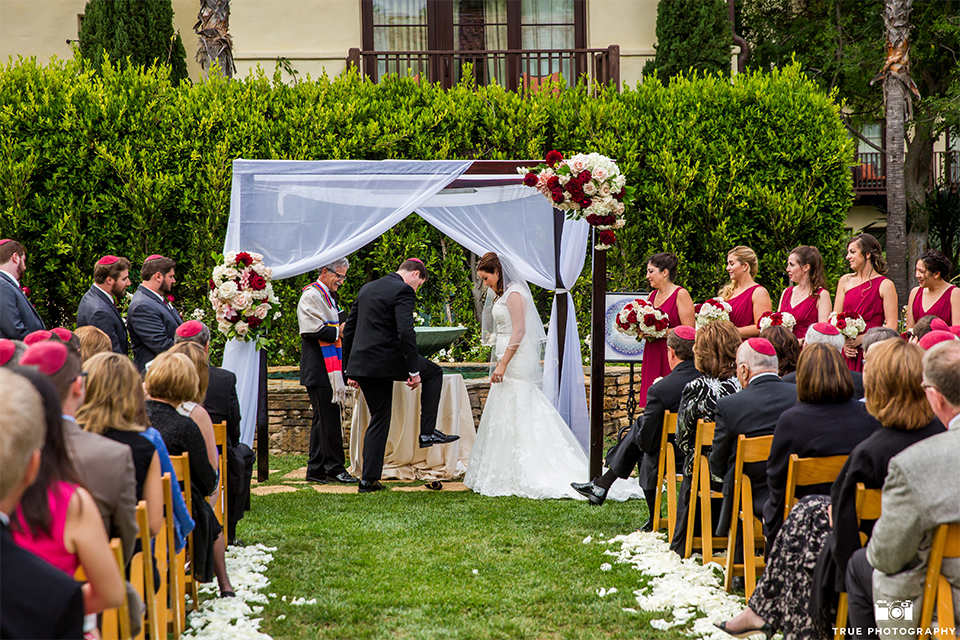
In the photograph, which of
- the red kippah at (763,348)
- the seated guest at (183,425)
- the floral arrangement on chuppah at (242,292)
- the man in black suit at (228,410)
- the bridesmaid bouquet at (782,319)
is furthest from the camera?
the floral arrangement on chuppah at (242,292)

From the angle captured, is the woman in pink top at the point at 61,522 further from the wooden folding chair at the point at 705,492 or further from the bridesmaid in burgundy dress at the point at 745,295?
the bridesmaid in burgundy dress at the point at 745,295

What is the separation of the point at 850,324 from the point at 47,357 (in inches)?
223

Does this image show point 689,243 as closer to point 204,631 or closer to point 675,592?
point 675,592

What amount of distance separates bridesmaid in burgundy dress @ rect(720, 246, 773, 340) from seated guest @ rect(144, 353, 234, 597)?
15.2 ft

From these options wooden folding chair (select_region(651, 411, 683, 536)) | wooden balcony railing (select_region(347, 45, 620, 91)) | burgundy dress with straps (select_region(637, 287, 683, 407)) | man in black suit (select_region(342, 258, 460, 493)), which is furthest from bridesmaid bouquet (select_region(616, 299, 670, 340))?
wooden balcony railing (select_region(347, 45, 620, 91))

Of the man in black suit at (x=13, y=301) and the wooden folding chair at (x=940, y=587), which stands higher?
the man in black suit at (x=13, y=301)

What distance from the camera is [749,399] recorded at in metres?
4.20

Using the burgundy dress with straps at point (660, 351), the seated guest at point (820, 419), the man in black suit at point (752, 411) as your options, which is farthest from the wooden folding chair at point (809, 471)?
the burgundy dress with straps at point (660, 351)

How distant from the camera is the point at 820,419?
139 inches

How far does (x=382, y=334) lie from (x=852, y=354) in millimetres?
3752

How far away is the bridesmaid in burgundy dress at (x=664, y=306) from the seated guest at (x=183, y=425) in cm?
397

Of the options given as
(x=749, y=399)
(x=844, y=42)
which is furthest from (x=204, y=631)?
(x=844, y=42)

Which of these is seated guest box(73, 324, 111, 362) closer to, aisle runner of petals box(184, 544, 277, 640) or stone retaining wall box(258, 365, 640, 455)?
aisle runner of petals box(184, 544, 277, 640)

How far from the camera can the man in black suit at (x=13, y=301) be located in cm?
591
